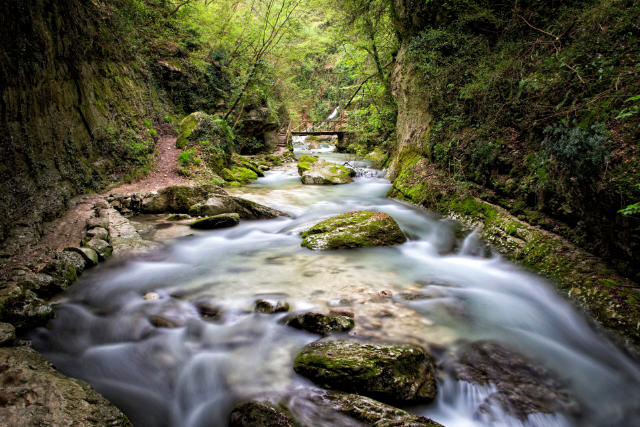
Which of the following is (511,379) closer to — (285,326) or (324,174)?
(285,326)

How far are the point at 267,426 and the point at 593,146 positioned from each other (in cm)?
458

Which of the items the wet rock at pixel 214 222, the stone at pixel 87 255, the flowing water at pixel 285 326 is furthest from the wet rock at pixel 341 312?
the wet rock at pixel 214 222

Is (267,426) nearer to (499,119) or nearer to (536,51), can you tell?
(499,119)

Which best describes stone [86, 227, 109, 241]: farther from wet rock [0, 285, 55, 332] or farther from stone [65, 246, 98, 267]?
wet rock [0, 285, 55, 332]

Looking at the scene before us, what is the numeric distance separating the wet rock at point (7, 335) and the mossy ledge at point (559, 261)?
20.1 feet

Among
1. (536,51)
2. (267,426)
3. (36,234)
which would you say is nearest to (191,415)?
(267,426)

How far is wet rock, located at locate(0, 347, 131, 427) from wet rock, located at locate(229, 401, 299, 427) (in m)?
0.78

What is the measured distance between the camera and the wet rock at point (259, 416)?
7.54 feet

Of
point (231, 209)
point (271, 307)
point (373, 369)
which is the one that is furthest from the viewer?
point (231, 209)

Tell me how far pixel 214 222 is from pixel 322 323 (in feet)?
15.4

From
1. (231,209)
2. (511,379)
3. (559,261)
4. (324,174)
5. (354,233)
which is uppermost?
(324,174)

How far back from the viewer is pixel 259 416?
2.36 meters

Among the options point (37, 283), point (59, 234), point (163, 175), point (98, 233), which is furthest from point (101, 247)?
point (163, 175)

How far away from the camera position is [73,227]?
18.5 feet
